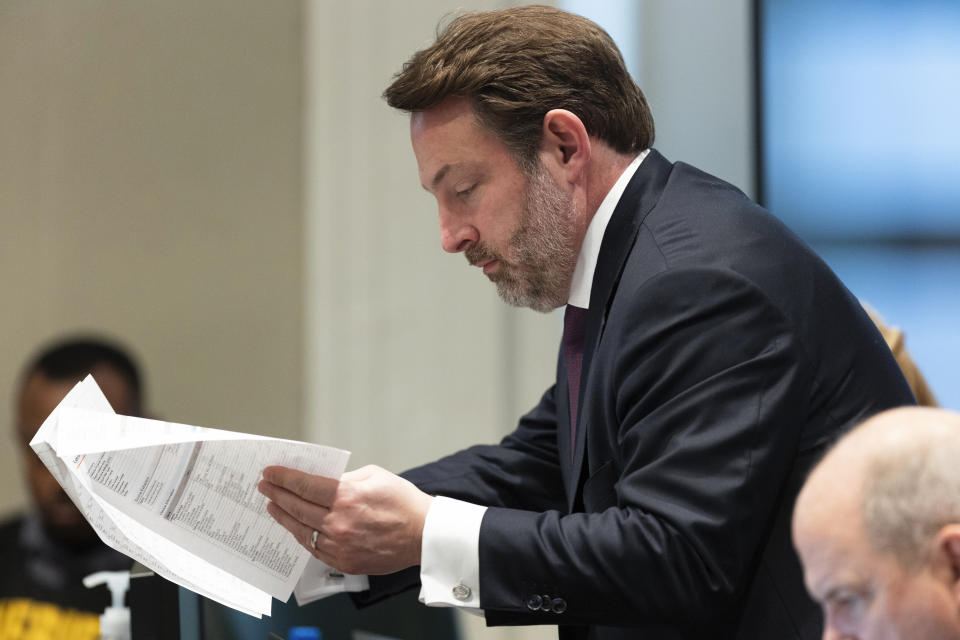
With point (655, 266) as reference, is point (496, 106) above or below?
above

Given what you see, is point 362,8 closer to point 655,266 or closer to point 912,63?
point 912,63

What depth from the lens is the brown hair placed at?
1.55 metres

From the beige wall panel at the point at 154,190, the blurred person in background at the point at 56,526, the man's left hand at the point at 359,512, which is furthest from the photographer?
the beige wall panel at the point at 154,190

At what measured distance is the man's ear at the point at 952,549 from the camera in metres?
0.85

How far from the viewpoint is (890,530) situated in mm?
886

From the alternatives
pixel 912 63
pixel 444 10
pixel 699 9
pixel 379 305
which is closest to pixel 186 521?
pixel 379 305

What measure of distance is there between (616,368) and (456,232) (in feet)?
1.28

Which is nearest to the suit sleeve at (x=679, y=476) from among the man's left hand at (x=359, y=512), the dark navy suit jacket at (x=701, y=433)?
the dark navy suit jacket at (x=701, y=433)

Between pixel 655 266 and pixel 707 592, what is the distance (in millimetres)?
385

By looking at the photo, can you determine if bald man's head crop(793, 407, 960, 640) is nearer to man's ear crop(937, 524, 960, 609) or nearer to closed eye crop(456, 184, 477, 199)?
man's ear crop(937, 524, 960, 609)

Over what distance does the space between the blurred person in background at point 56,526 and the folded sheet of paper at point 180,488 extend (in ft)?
5.52

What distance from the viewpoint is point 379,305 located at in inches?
134

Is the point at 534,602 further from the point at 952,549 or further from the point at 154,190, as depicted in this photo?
the point at 154,190

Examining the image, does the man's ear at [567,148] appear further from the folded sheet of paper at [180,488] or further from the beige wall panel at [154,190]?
the beige wall panel at [154,190]
